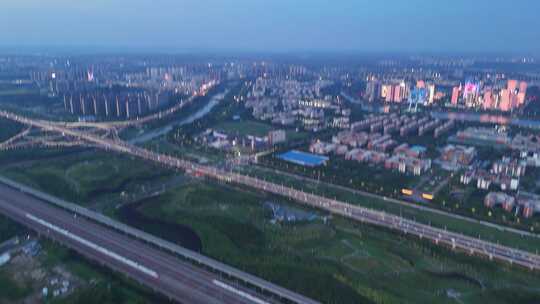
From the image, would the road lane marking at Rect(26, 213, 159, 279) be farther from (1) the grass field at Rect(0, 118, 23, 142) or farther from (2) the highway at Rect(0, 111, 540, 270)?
(1) the grass field at Rect(0, 118, 23, 142)

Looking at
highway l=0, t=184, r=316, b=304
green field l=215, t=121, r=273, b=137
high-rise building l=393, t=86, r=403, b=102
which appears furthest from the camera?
high-rise building l=393, t=86, r=403, b=102

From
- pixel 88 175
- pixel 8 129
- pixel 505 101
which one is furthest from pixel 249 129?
pixel 505 101

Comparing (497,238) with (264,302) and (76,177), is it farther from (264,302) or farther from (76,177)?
(76,177)

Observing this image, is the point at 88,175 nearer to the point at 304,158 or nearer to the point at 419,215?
the point at 304,158

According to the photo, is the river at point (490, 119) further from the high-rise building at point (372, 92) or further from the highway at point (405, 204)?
the highway at point (405, 204)

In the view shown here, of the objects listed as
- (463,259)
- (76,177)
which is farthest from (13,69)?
(463,259)

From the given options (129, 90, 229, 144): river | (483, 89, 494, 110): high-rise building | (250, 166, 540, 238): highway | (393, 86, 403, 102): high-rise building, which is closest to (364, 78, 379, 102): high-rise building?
(393, 86, 403, 102): high-rise building
